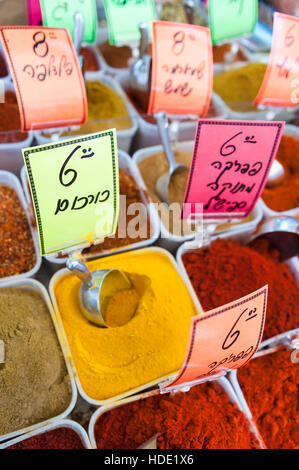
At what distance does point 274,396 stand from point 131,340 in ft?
1.03

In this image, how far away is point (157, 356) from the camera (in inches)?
33.3

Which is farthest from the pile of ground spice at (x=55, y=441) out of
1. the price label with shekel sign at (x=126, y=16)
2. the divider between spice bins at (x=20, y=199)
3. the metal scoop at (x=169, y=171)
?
the price label with shekel sign at (x=126, y=16)

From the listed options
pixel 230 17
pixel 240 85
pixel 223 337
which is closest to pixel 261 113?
pixel 240 85

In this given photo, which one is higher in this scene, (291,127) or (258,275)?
(291,127)

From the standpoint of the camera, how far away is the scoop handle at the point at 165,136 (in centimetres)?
108

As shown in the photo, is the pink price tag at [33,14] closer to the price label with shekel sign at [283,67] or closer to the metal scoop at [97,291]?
the price label with shekel sign at [283,67]

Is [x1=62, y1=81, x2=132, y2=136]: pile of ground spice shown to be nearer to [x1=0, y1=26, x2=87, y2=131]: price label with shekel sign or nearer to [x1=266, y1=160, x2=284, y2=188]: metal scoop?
[x1=0, y1=26, x2=87, y2=131]: price label with shekel sign

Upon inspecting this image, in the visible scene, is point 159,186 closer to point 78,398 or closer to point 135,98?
point 135,98

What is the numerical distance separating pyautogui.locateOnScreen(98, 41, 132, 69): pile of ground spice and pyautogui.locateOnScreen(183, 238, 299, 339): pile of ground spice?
2.66 feet

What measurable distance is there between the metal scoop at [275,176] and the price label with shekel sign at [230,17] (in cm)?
42

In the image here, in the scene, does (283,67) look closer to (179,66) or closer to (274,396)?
(179,66)

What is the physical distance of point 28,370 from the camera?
0.77 m
